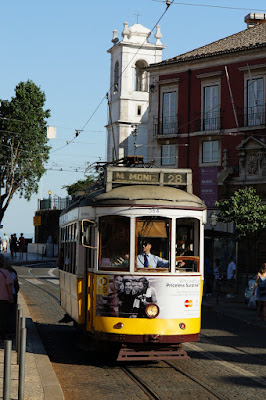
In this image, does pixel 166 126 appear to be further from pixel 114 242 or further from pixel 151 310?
pixel 151 310

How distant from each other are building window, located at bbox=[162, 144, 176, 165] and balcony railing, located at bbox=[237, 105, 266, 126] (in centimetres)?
542

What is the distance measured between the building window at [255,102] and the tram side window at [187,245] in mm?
29120

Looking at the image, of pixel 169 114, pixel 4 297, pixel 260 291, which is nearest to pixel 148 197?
pixel 4 297

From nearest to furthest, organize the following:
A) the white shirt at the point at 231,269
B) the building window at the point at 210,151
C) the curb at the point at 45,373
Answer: the curb at the point at 45,373 → the white shirt at the point at 231,269 → the building window at the point at 210,151

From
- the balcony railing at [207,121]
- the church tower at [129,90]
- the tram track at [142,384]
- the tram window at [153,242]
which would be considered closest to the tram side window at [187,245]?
the tram window at [153,242]

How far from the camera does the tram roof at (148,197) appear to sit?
12266 millimetres

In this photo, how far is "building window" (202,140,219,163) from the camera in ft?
143

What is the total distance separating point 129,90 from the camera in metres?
72.7

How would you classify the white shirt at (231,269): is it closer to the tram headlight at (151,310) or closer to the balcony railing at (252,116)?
the balcony railing at (252,116)

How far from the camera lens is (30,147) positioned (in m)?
63.7

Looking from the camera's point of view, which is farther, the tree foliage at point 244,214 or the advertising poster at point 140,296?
the tree foliage at point 244,214

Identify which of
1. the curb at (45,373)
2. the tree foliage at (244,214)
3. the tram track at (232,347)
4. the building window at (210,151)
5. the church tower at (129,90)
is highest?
the church tower at (129,90)

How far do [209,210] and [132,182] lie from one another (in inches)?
1197

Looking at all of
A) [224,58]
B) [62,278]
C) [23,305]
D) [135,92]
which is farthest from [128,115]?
[62,278]
